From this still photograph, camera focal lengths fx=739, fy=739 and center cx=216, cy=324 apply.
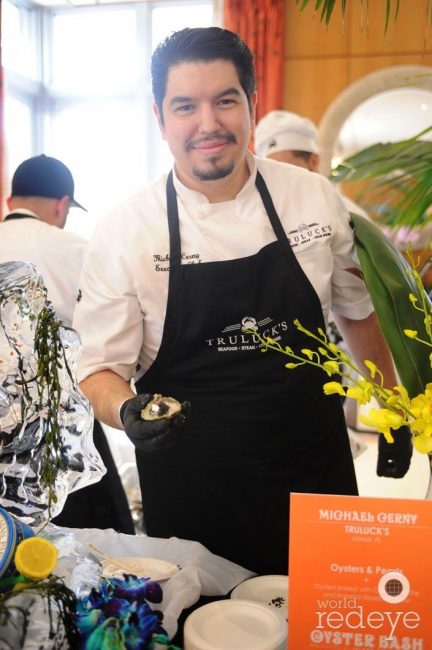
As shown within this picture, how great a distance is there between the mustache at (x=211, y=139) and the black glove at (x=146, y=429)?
0.61 metres

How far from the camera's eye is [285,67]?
16.8ft

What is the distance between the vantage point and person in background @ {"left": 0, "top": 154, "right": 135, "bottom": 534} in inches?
89.9

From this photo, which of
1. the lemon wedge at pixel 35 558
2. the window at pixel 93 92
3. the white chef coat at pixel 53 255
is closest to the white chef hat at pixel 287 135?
the white chef coat at pixel 53 255

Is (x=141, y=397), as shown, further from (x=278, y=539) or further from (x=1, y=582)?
(x=278, y=539)

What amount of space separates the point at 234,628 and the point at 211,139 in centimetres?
92

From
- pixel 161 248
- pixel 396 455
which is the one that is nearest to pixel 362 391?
pixel 396 455

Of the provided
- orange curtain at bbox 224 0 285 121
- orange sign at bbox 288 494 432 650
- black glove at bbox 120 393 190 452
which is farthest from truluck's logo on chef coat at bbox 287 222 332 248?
orange curtain at bbox 224 0 285 121

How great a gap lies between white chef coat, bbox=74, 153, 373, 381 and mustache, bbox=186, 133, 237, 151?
0.10 meters

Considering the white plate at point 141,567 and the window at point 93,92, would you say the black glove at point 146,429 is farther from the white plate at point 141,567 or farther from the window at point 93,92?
the window at point 93,92

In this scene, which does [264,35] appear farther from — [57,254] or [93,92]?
[57,254]

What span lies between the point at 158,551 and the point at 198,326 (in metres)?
0.46

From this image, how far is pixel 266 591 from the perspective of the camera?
966 mm

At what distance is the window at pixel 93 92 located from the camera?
18.5 ft

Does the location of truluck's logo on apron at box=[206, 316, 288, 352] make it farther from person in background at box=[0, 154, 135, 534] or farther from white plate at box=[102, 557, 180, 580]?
person in background at box=[0, 154, 135, 534]
